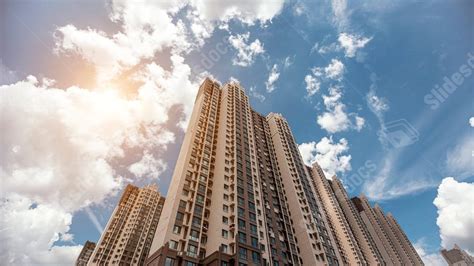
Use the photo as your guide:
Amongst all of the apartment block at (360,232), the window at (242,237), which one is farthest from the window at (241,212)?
the apartment block at (360,232)

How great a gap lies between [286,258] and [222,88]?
6287cm

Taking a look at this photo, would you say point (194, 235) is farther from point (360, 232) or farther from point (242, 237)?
point (360, 232)

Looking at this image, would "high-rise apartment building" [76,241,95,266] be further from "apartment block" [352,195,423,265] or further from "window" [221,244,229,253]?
"apartment block" [352,195,423,265]

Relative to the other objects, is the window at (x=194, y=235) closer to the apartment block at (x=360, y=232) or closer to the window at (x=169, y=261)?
the window at (x=169, y=261)

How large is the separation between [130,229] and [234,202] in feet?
260

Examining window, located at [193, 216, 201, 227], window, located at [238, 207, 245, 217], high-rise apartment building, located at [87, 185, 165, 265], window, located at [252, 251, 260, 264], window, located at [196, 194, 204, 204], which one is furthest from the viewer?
high-rise apartment building, located at [87, 185, 165, 265]

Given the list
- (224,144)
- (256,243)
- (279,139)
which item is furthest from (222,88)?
(256,243)

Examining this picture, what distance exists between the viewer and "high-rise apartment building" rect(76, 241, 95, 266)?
15377 cm

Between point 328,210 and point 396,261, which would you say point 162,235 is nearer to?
point 328,210

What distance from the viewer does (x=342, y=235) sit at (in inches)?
4247

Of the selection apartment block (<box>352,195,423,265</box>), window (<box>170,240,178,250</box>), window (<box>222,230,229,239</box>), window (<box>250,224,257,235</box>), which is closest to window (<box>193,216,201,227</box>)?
window (<box>222,230,229,239</box>)

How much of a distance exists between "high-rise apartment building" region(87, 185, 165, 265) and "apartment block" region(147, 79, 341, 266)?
61.8m

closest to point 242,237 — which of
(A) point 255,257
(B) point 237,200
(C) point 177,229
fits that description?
(A) point 255,257

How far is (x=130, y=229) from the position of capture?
11038cm
